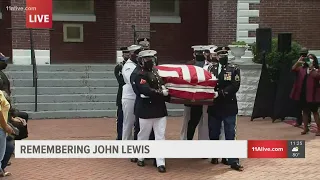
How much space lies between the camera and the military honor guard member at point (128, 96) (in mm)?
8242

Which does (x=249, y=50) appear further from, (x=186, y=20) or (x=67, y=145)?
(x=67, y=145)

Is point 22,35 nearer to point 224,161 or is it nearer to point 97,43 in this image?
point 97,43

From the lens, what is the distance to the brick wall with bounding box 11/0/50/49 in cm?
1548

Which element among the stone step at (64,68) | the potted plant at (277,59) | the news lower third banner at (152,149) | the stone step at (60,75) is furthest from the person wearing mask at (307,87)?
the stone step at (64,68)

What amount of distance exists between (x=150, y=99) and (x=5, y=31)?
37.4 feet

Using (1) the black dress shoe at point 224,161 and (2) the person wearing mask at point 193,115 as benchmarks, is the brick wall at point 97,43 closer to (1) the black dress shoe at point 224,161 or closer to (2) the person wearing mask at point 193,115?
(2) the person wearing mask at point 193,115

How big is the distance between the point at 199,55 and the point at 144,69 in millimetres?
1505

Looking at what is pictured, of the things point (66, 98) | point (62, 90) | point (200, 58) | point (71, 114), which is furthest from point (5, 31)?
point (200, 58)

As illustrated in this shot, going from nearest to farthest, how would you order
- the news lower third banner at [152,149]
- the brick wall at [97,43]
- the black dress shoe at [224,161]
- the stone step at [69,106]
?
1. the news lower third banner at [152,149]
2. the black dress shoe at [224,161]
3. the stone step at [69,106]
4. the brick wall at [97,43]

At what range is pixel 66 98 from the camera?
13.4 metres

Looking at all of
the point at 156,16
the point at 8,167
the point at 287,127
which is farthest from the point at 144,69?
the point at 156,16

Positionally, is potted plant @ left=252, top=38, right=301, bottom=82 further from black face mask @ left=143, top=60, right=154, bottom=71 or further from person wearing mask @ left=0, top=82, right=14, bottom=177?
person wearing mask @ left=0, top=82, right=14, bottom=177

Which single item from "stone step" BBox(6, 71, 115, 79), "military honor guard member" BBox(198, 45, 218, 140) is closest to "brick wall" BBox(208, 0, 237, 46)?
"stone step" BBox(6, 71, 115, 79)

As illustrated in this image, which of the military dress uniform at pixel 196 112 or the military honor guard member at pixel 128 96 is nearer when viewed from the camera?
the military honor guard member at pixel 128 96
